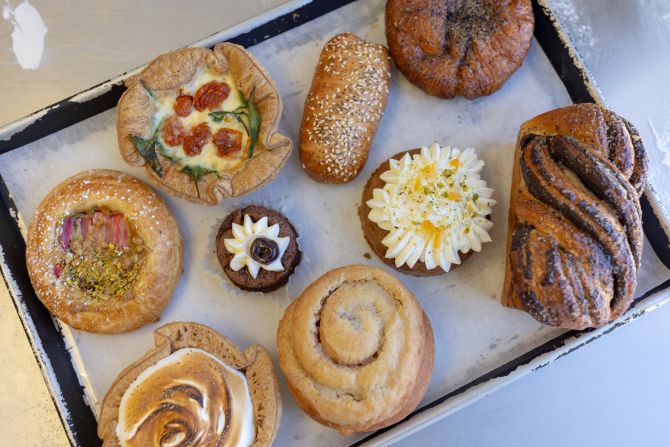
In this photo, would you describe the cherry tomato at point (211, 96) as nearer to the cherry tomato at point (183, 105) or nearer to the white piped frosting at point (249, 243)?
the cherry tomato at point (183, 105)

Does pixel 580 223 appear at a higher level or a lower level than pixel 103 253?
higher

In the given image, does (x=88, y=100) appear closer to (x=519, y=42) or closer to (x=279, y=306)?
(x=279, y=306)

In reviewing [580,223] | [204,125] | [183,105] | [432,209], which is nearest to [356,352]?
[432,209]

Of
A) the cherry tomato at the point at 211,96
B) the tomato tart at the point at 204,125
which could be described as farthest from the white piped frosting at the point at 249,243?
the cherry tomato at the point at 211,96

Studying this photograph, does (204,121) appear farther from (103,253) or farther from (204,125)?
(103,253)

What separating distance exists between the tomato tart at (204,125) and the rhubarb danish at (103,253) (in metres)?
0.17

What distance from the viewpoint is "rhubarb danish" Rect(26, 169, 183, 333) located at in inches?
99.4

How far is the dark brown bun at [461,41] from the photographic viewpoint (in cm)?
256

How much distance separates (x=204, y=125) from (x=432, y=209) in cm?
101

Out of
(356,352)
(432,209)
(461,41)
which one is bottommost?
(356,352)

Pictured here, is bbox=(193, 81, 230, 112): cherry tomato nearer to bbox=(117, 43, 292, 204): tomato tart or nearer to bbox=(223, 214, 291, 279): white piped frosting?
bbox=(117, 43, 292, 204): tomato tart

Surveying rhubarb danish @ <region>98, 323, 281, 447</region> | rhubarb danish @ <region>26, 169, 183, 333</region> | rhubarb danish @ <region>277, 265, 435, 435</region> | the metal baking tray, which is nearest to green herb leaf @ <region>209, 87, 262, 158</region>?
the metal baking tray

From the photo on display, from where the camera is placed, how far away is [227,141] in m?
2.51

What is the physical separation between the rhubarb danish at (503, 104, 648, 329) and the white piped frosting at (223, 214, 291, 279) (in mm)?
954
